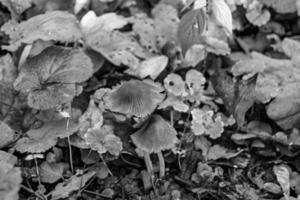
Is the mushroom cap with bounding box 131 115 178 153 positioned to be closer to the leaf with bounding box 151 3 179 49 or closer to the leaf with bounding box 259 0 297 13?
the leaf with bounding box 151 3 179 49

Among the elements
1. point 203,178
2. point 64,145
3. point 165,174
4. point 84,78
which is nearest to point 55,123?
point 64,145

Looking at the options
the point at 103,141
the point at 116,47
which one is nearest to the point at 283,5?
the point at 116,47


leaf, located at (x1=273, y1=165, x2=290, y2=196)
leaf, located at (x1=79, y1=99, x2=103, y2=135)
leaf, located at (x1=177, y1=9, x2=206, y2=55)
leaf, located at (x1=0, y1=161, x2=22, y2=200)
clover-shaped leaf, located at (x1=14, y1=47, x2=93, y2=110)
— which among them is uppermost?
leaf, located at (x1=177, y1=9, x2=206, y2=55)

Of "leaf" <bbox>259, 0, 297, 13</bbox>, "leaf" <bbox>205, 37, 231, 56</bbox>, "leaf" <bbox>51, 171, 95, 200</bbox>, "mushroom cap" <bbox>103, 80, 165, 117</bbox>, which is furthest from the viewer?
"leaf" <bbox>259, 0, 297, 13</bbox>

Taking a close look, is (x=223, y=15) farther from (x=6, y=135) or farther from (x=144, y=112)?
(x=6, y=135)

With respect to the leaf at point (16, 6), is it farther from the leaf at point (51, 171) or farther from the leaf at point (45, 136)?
the leaf at point (51, 171)

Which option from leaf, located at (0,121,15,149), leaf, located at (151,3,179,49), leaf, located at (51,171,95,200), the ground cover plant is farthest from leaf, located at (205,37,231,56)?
leaf, located at (0,121,15,149)
